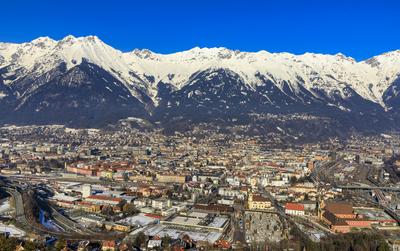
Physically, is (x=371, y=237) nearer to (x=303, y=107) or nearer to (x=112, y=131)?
(x=112, y=131)

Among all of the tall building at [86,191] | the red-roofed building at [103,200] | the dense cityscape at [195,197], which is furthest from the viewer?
the tall building at [86,191]

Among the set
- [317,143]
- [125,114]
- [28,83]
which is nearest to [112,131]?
[125,114]

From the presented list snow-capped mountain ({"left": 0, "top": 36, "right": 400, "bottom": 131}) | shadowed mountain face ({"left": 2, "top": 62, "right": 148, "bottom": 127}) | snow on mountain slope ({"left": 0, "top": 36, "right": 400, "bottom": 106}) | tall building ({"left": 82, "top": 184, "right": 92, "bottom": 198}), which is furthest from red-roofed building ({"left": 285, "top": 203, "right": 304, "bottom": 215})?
snow on mountain slope ({"left": 0, "top": 36, "right": 400, "bottom": 106})

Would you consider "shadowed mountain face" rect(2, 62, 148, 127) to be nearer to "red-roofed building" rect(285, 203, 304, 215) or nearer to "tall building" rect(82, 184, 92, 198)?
"tall building" rect(82, 184, 92, 198)

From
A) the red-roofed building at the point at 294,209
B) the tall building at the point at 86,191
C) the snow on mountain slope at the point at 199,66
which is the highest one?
the snow on mountain slope at the point at 199,66

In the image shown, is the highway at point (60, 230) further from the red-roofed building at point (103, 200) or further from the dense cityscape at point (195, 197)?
the red-roofed building at point (103, 200)

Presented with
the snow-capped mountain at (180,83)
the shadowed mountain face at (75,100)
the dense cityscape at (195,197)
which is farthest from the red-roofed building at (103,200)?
the snow-capped mountain at (180,83)
